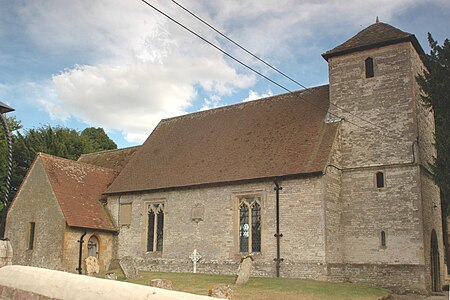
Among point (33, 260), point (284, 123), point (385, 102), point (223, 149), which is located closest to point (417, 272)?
point (385, 102)

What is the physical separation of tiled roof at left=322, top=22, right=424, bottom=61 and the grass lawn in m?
11.1

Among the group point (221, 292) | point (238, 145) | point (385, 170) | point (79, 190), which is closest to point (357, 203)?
point (385, 170)

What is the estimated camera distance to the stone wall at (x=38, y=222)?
2420 centimetres

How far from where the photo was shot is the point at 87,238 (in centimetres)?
2505

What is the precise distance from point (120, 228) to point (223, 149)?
7.32 m

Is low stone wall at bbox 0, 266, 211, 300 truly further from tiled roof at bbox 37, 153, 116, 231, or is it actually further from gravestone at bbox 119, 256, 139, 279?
tiled roof at bbox 37, 153, 116, 231

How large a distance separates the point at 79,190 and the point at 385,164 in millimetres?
16169

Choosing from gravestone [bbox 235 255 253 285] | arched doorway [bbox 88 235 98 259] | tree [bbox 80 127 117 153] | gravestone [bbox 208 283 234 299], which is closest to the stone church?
arched doorway [bbox 88 235 98 259]

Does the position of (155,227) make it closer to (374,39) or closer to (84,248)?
(84,248)

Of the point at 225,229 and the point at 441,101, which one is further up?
the point at 441,101

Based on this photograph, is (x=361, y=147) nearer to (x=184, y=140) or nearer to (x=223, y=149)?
(x=223, y=149)

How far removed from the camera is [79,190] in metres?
26.8

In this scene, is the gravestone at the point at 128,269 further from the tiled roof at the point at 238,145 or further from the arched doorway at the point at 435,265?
the arched doorway at the point at 435,265

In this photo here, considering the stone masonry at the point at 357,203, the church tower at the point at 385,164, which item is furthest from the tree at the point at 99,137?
the church tower at the point at 385,164
